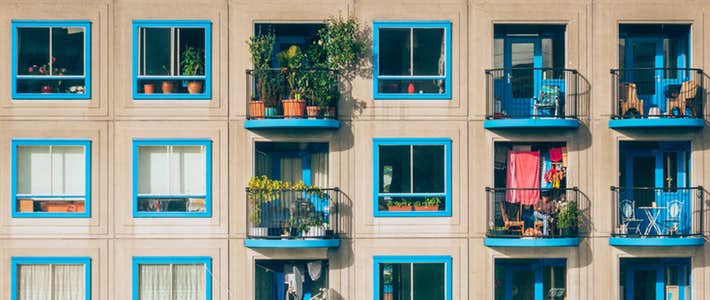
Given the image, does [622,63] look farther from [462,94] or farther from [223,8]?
[223,8]

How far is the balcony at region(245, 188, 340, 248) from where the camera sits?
25.9 meters

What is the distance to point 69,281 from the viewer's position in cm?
2666

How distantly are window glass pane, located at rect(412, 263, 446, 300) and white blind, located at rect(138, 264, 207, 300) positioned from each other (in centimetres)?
520

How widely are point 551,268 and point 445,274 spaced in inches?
110

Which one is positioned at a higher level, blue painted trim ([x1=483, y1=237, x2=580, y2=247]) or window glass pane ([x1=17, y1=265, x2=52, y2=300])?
blue painted trim ([x1=483, y1=237, x2=580, y2=247])

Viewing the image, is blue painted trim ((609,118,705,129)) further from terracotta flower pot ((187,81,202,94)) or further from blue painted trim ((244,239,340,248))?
terracotta flower pot ((187,81,202,94))

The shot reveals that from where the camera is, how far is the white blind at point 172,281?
2659 cm

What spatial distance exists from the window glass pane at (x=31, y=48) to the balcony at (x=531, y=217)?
11366 millimetres

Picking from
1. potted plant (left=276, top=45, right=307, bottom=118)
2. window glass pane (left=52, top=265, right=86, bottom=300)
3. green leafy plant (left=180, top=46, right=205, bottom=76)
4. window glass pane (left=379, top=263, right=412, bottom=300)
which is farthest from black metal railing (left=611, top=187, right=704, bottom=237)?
window glass pane (left=52, top=265, right=86, bottom=300)

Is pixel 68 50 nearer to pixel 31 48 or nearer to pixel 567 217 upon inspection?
pixel 31 48

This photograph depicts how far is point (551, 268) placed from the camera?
1073 inches

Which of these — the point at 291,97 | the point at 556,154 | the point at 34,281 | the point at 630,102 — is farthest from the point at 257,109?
the point at 630,102

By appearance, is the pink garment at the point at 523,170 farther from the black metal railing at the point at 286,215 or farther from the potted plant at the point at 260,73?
the potted plant at the point at 260,73

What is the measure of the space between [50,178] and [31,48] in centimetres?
322
